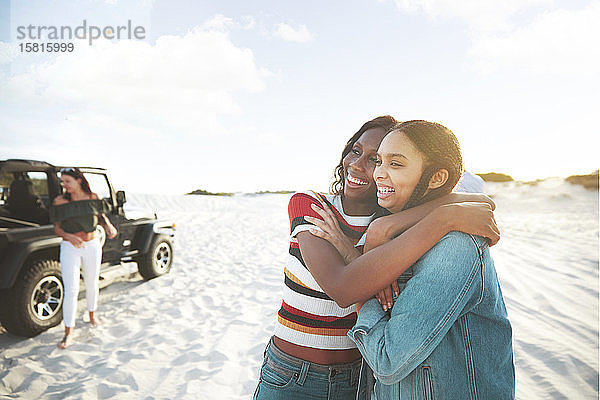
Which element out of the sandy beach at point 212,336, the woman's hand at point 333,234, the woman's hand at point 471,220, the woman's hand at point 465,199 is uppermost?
the woman's hand at point 465,199

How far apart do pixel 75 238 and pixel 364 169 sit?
4.15 metres

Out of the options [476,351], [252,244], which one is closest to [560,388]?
[476,351]

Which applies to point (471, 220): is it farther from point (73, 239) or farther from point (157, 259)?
point (157, 259)

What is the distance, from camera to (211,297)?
20.3 feet

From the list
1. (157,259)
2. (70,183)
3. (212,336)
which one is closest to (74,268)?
(70,183)

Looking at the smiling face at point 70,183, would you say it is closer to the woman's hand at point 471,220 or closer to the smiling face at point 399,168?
the smiling face at point 399,168

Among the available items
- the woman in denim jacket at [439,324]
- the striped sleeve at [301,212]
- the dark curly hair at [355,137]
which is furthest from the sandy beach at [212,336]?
the woman in denim jacket at [439,324]

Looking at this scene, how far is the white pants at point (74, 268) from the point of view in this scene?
4.39m

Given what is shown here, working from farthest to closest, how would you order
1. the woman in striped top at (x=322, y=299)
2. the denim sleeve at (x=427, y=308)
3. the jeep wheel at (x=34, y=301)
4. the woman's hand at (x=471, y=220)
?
1. the jeep wheel at (x=34, y=301)
2. the woman in striped top at (x=322, y=299)
3. the woman's hand at (x=471, y=220)
4. the denim sleeve at (x=427, y=308)

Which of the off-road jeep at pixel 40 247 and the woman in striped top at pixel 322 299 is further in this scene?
the off-road jeep at pixel 40 247

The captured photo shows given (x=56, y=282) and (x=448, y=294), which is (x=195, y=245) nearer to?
(x=56, y=282)

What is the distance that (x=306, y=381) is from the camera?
5.02 ft

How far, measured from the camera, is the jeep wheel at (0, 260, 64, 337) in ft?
14.2

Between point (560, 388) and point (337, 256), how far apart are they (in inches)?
142
